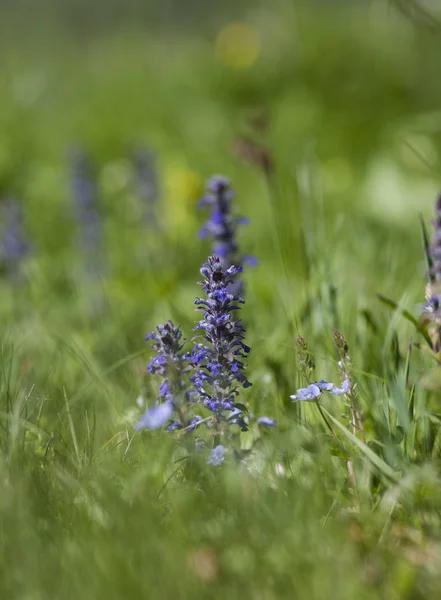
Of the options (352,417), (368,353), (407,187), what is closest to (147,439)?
(352,417)

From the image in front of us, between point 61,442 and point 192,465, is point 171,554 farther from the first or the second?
point 61,442

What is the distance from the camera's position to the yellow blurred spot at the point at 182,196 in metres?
5.29

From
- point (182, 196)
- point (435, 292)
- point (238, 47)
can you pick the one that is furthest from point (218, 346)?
point (238, 47)

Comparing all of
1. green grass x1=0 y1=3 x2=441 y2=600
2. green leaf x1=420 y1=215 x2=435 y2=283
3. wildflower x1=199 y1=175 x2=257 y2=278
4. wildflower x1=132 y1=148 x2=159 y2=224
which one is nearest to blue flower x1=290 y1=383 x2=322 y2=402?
green grass x1=0 y1=3 x2=441 y2=600

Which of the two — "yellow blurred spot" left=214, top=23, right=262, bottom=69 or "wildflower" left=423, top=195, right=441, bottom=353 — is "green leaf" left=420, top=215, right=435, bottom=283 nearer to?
"wildflower" left=423, top=195, right=441, bottom=353

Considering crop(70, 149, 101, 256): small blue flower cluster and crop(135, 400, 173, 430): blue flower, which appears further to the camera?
crop(70, 149, 101, 256): small blue flower cluster

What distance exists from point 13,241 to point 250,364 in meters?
2.04

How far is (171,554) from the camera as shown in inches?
53.6

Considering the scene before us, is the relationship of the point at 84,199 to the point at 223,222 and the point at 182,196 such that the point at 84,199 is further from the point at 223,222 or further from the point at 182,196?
the point at 223,222

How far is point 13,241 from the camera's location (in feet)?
13.1

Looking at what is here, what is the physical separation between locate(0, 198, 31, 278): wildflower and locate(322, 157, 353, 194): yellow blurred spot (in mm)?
1909

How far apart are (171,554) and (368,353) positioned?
3.66 ft

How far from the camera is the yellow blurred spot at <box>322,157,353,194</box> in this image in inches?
194

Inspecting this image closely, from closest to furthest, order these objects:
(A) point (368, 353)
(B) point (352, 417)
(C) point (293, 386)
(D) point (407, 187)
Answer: (B) point (352, 417) < (C) point (293, 386) < (A) point (368, 353) < (D) point (407, 187)
